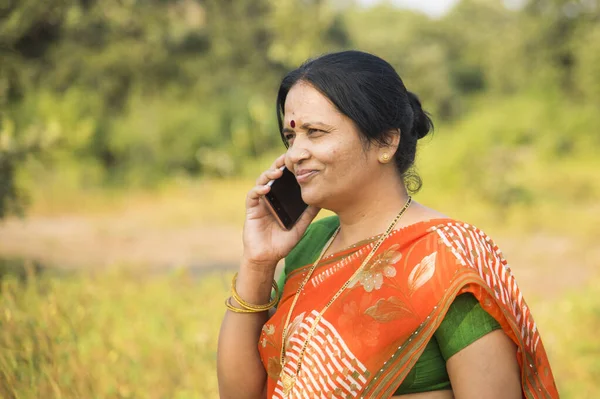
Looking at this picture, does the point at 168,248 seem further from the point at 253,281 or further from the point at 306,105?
the point at 306,105

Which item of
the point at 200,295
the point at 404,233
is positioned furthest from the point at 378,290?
the point at 200,295

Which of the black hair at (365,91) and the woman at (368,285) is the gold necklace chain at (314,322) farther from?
the black hair at (365,91)

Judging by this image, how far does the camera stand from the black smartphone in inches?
80.8

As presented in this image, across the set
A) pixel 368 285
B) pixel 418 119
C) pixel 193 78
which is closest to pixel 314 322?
pixel 368 285

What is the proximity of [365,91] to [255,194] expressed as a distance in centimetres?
53

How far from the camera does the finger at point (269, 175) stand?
2057 mm

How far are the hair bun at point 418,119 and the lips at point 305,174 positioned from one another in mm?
325

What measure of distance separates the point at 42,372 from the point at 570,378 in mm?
3110

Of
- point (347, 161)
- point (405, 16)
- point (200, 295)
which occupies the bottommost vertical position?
point (405, 16)

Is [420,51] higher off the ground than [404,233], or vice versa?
[404,233]

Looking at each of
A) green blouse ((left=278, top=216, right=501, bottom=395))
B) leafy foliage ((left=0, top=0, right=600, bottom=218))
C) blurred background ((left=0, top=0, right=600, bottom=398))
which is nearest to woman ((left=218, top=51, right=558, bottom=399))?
green blouse ((left=278, top=216, right=501, bottom=395))

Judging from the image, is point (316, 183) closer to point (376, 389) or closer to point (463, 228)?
point (463, 228)

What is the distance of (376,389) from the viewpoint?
1.67 metres

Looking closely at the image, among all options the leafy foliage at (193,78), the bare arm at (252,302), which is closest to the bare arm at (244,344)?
the bare arm at (252,302)
